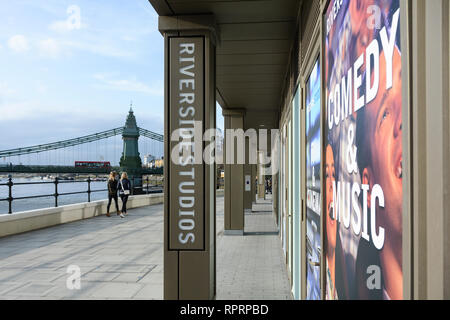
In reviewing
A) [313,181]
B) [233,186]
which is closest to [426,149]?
[313,181]

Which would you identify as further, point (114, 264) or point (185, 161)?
point (114, 264)

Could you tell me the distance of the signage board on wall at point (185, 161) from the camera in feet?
10.2

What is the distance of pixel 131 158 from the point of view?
1123 inches

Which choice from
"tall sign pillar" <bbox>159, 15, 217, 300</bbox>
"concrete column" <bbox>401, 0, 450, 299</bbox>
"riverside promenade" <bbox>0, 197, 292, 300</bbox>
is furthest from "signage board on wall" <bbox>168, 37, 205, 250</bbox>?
"concrete column" <bbox>401, 0, 450, 299</bbox>

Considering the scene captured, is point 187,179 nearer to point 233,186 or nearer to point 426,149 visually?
point 426,149

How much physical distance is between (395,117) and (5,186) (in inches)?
340

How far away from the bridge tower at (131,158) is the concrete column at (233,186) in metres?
18.9

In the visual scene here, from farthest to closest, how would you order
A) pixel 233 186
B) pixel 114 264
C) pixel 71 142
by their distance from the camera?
pixel 71 142
pixel 233 186
pixel 114 264

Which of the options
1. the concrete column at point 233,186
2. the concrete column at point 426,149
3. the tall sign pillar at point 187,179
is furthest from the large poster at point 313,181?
the concrete column at point 233,186

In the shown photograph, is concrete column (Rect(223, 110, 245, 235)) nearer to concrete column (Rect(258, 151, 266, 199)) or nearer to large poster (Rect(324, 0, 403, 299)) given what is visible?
large poster (Rect(324, 0, 403, 299))

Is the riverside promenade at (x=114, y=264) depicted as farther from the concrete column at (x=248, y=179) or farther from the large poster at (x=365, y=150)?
the concrete column at (x=248, y=179)

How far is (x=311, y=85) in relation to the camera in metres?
2.37

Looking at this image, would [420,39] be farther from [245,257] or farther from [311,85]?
[245,257]

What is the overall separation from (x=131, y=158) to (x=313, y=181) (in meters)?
27.7
